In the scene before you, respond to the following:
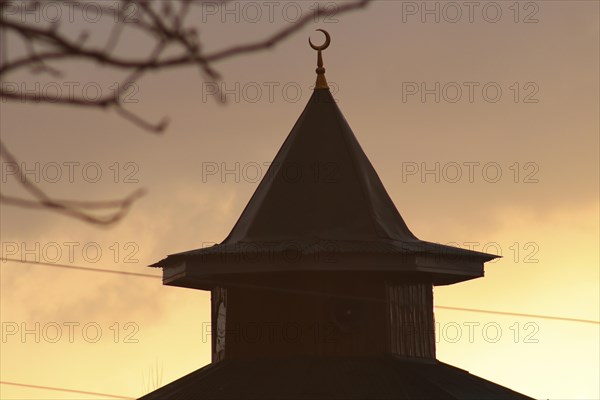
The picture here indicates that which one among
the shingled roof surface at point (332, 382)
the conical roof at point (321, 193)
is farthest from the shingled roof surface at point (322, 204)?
the shingled roof surface at point (332, 382)

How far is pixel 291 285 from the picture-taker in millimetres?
21375

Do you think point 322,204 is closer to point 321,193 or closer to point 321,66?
point 321,193

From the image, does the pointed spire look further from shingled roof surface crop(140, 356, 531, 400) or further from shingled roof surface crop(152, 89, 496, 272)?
shingled roof surface crop(140, 356, 531, 400)

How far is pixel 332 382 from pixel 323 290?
1.90m

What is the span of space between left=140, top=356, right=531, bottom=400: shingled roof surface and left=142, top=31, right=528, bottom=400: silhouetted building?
0.11 feet

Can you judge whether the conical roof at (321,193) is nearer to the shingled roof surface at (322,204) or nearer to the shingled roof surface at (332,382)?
the shingled roof surface at (322,204)

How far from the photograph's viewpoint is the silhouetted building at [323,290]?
67.0 feet

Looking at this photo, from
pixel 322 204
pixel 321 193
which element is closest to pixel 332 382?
pixel 322 204

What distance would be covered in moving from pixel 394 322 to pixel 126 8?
1595 cm

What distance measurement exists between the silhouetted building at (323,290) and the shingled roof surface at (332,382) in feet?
0.11

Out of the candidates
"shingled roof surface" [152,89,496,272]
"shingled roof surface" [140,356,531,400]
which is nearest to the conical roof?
"shingled roof surface" [152,89,496,272]

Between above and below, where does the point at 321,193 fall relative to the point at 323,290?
above

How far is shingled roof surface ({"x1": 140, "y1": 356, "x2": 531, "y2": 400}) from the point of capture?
1967 cm

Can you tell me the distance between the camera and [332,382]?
19938 mm
